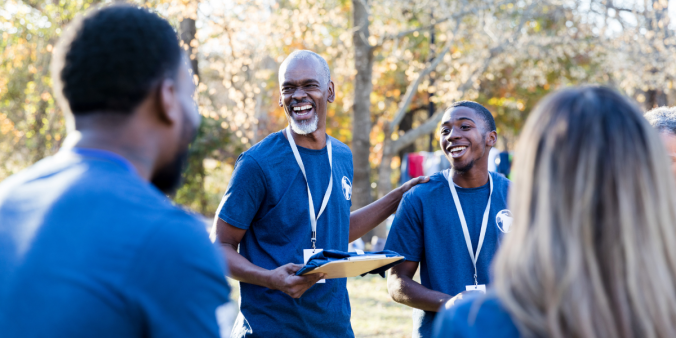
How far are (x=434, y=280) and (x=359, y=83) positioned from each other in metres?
8.74

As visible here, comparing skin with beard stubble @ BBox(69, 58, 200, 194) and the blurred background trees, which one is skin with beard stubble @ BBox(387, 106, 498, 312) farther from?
the blurred background trees

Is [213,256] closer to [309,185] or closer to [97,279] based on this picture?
[97,279]

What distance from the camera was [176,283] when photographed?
1180 millimetres

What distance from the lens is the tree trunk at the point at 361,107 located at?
37.6ft

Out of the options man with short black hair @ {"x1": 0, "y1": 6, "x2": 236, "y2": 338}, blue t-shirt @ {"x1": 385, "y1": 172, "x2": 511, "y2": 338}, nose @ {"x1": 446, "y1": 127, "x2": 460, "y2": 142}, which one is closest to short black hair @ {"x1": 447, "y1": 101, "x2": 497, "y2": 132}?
nose @ {"x1": 446, "y1": 127, "x2": 460, "y2": 142}

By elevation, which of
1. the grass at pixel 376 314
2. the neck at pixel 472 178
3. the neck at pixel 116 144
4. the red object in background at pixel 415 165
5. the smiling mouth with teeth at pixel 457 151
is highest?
the neck at pixel 116 144

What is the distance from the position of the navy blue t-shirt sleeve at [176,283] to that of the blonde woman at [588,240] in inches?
20.2

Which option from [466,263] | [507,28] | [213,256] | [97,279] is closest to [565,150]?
[213,256]

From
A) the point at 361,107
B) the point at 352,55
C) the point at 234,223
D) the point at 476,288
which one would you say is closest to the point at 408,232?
the point at 476,288

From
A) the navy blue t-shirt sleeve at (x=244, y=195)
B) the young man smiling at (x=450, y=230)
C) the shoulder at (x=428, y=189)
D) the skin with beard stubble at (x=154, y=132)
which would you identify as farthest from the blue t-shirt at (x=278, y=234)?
the skin with beard stubble at (x=154, y=132)

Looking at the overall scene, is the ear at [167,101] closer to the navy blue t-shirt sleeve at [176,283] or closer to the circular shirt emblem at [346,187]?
the navy blue t-shirt sleeve at [176,283]

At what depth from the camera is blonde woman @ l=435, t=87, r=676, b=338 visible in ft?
3.73

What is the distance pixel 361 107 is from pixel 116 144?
10.4 meters

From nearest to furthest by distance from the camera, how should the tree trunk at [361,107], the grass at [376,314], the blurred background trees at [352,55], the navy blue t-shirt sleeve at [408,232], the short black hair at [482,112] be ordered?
the navy blue t-shirt sleeve at [408,232] → the short black hair at [482,112] → the grass at [376,314] → the tree trunk at [361,107] → the blurred background trees at [352,55]
